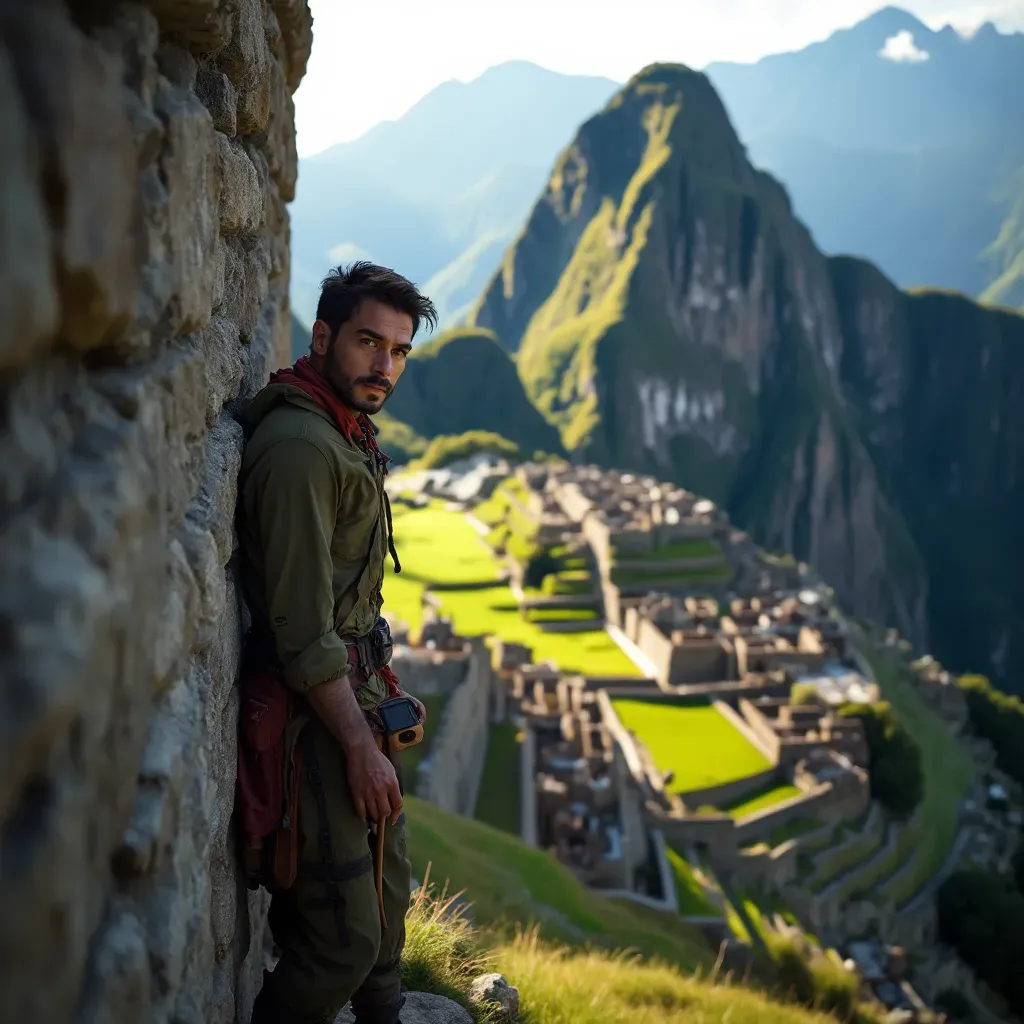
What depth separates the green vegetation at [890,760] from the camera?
27359 millimetres

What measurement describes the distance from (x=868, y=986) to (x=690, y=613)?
679 inches

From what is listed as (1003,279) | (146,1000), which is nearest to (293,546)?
(146,1000)

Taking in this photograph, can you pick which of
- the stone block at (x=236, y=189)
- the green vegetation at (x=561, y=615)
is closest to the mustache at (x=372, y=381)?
the stone block at (x=236, y=189)

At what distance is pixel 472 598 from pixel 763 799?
724 inches

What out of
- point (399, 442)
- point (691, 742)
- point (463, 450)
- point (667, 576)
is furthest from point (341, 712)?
point (399, 442)

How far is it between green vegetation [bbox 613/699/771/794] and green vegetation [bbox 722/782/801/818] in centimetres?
60

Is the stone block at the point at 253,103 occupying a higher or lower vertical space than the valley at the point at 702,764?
higher

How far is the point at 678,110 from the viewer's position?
423ft

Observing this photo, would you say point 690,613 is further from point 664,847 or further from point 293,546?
point 293,546

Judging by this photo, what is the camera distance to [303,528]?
8.82 feet

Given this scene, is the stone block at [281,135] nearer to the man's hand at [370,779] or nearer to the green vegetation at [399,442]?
the man's hand at [370,779]

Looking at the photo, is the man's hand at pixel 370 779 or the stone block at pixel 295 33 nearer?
the man's hand at pixel 370 779

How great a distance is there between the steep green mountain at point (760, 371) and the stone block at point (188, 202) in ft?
333

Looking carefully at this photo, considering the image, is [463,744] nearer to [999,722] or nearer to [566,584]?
[566,584]
